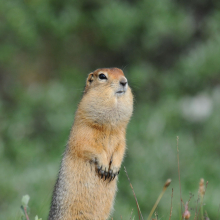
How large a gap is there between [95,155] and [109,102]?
0.64 metres

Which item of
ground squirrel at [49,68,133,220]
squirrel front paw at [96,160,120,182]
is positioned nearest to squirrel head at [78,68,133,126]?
ground squirrel at [49,68,133,220]

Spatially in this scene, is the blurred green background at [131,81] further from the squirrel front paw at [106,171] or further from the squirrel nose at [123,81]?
the squirrel nose at [123,81]

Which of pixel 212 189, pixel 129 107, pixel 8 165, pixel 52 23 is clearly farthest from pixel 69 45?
pixel 129 107

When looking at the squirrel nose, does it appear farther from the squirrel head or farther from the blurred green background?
the blurred green background

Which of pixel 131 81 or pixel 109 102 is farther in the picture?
pixel 131 81

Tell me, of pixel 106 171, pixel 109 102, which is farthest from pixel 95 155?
pixel 109 102

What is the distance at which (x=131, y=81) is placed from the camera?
35.5 ft

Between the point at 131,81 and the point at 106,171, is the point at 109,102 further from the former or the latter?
the point at 131,81

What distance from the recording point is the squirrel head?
4.96 meters

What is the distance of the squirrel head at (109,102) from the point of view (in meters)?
4.96

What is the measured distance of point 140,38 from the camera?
→ 589 inches

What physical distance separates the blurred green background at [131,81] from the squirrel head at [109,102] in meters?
5.07

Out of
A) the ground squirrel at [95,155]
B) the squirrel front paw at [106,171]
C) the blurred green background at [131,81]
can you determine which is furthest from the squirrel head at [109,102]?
the blurred green background at [131,81]

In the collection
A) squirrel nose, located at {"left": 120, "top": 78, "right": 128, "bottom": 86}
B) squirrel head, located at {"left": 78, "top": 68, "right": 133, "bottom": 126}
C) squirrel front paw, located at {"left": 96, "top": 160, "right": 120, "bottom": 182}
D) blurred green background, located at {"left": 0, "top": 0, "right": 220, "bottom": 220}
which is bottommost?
squirrel front paw, located at {"left": 96, "top": 160, "right": 120, "bottom": 182}
